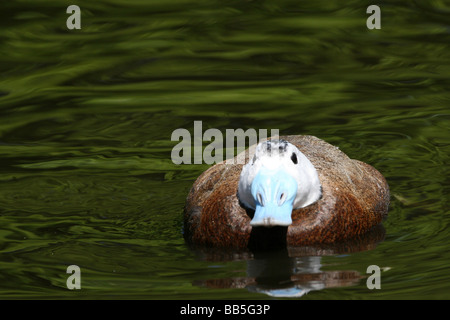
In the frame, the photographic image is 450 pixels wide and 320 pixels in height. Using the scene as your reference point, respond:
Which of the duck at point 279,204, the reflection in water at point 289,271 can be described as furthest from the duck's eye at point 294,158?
the reflection in water at point 289,271

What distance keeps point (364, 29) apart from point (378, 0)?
49.0 inches

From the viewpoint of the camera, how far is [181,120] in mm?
14117

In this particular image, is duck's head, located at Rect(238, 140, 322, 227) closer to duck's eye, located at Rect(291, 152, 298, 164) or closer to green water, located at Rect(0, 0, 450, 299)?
duck's eye, located at Rect(291, 152, 298, 164)

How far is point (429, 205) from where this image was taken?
10.8m

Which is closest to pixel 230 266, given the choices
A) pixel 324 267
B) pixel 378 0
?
pixel 324 267

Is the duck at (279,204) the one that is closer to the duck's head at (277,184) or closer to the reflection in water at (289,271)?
the duck's head at (277,184)

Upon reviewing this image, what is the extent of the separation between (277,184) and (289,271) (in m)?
0.83

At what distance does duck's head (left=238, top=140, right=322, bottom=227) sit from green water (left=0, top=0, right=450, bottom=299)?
2.01 feet

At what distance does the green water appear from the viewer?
910 centimetres

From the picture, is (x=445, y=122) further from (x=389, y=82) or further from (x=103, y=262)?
(x=103, y=262)

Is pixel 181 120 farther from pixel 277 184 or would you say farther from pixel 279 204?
pixel 279 204

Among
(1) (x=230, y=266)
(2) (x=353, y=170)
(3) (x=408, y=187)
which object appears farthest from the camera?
(3) (x=408, y=187)

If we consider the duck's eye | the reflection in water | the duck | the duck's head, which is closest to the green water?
the reflection in water

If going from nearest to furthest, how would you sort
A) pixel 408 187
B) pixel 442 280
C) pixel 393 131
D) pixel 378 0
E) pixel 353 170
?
1. pixel 442 280
2. pixel 353 170
3. pixel 408 187
4. pixel 393 131
5. pixel 378 0
